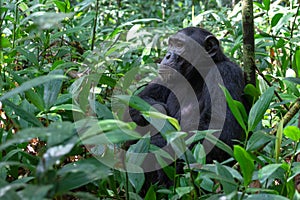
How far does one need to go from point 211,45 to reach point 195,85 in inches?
12.6

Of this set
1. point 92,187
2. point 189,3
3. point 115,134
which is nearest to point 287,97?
point 92,187

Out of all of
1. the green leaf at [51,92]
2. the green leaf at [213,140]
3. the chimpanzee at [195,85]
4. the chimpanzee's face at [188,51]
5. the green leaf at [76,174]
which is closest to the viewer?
the green leaf at [76,174]

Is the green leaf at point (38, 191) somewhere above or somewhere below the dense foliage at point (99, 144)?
above

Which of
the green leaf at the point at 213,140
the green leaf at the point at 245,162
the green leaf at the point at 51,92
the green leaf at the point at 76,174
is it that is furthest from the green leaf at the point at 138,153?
the green leaf at the point at 76,174

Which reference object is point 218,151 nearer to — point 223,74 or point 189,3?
point 223,74

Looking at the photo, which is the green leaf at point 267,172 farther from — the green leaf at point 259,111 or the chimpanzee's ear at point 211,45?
the chimpanzee's ear at point 211,45

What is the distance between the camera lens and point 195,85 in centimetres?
398

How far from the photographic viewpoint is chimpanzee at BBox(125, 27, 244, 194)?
11.2 ft

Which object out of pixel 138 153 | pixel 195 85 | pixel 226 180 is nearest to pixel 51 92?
pixel 138 153

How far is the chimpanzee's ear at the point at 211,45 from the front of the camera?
3.94m

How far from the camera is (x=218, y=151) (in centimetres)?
330

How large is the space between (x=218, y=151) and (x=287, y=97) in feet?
2.48

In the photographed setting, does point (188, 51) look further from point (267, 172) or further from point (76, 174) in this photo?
point (76, 174)

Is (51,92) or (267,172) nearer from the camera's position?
(267,172)
